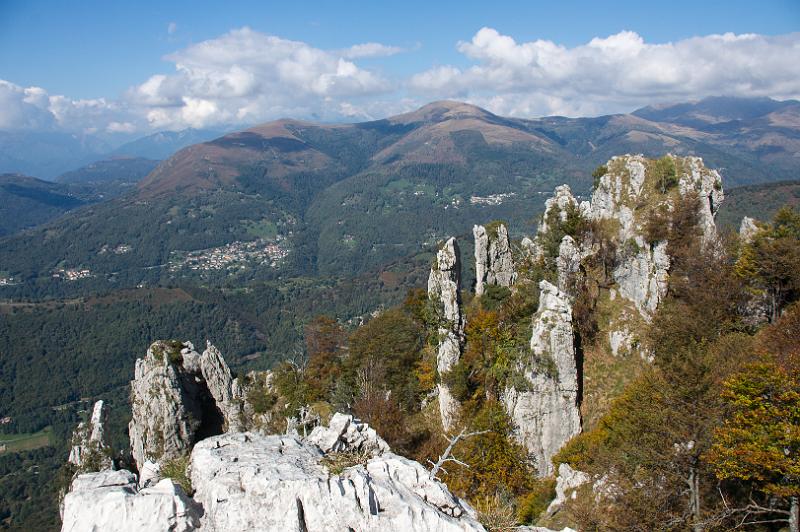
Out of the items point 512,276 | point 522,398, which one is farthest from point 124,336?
point 522,398

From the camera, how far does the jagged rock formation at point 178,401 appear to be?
118 ft

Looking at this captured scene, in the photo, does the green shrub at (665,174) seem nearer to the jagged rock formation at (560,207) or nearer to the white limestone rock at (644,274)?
the white limestone rock at (644,274)

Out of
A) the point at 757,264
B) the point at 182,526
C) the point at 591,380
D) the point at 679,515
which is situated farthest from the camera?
the point at 591,380

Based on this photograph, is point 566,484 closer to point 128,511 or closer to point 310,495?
point 310,495

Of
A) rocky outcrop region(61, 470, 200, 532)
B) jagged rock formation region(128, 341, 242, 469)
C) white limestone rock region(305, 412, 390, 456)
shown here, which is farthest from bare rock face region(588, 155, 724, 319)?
jagged rock formation region(128, 341, 242, 469)

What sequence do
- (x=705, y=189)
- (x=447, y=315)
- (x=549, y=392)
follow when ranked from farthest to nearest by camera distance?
1. (x=447, y=315)
2. (x=705, y=189)
3. (x=549, y=392)

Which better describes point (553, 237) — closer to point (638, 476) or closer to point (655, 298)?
point (655, 298)

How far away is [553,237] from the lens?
38.8 metres

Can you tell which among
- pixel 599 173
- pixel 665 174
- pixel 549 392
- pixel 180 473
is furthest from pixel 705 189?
pixel 180 473

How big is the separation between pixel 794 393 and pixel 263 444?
581 inches

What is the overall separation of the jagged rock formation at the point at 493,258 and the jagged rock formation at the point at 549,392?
17565 millimetres

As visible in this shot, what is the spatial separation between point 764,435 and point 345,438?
12502 mm

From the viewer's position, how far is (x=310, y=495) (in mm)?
8328

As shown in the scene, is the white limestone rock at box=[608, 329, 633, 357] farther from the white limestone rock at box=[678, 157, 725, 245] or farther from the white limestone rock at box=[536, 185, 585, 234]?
the white limestone rock at box=[536, 185, 585, 234]
